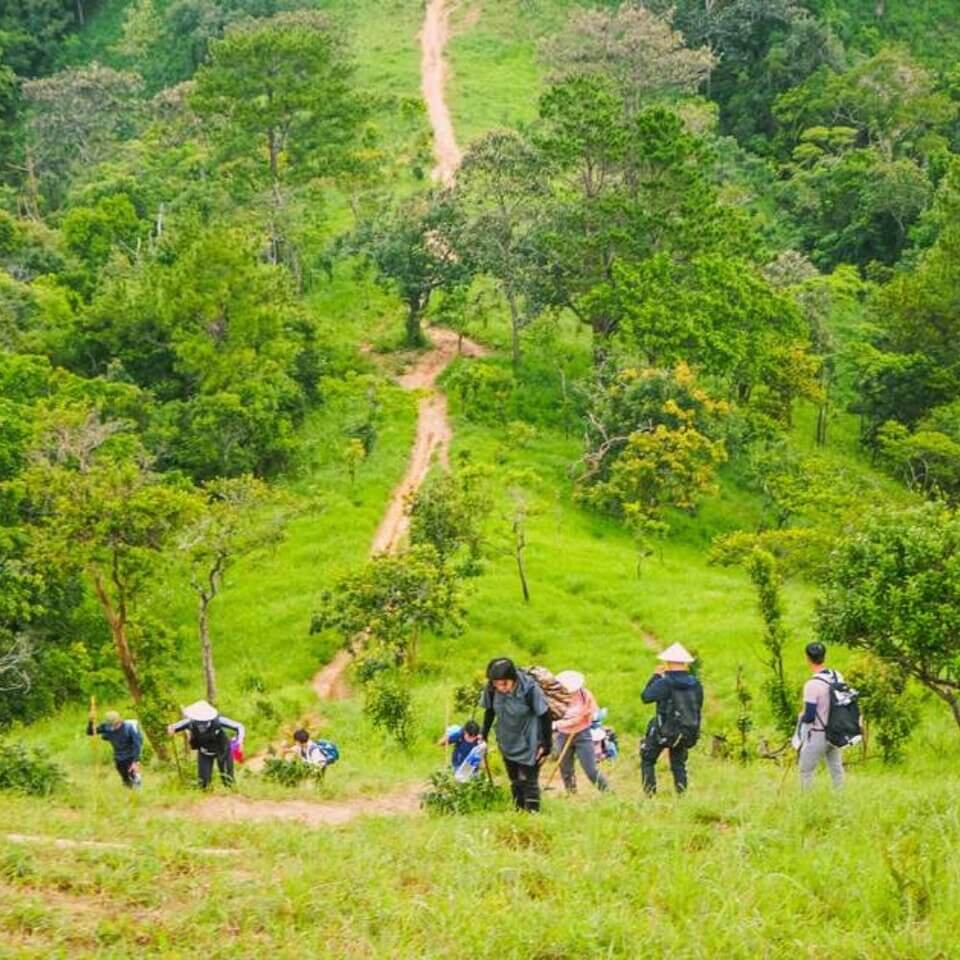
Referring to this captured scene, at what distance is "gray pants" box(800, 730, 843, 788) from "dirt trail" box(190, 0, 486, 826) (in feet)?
14.9

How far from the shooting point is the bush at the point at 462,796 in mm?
11133

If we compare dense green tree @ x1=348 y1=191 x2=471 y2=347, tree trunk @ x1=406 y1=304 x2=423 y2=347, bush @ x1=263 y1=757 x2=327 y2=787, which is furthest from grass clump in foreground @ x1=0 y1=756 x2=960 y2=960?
tree trunk @ x1=406 y1=304 x2=423 y2=347

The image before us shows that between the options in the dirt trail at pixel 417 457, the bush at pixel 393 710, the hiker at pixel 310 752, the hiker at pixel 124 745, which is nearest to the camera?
the dirt trail at pixel 417 457

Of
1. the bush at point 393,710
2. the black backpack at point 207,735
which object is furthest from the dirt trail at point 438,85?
the black backpack at point 207,735

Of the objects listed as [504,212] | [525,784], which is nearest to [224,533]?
[525,784]

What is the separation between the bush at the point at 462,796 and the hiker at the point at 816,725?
317 centimetres

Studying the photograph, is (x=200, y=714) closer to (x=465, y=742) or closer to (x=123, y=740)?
(x=123, y=740)

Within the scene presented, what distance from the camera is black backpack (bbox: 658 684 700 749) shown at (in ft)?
39.0

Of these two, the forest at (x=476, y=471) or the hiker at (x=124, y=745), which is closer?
the forest at (x=476, y=471)

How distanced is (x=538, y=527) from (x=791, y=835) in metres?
22.6

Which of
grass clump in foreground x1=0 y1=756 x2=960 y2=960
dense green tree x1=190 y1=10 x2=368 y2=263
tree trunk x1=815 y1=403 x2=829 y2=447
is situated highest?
dense green tree x1=190 y1=10 x2=368 y2=263

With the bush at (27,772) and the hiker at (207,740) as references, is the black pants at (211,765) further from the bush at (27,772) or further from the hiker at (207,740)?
the bush at (27,772)

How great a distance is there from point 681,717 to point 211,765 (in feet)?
20.0

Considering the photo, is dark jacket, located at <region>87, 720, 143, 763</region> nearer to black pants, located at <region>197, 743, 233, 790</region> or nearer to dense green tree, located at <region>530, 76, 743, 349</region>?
black pants, located at <region>197, 743, 233, 790</region>
